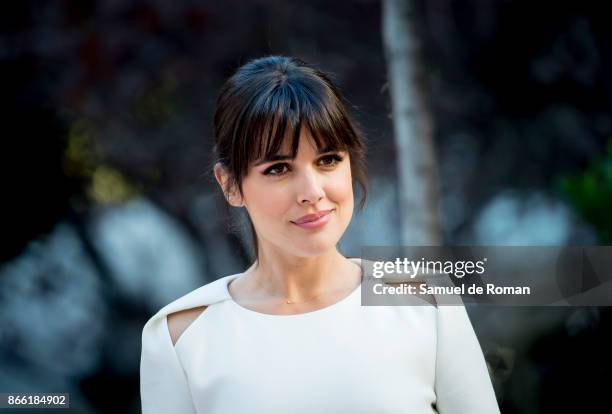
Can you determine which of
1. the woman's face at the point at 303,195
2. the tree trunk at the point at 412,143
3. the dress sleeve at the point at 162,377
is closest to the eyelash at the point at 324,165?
the woman's face at the point at 303,195

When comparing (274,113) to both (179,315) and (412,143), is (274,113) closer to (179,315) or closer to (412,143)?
(179,315)

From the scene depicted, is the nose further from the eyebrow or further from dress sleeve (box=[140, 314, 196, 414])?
dress sleeve (box=[140, 314, 196, 414])

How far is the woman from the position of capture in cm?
133

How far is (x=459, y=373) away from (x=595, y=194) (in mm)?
1217

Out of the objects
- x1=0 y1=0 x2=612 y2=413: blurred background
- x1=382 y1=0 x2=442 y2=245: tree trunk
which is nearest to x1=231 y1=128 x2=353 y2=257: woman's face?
x1=0 y1=0 x2=612 y2=413: blurred background

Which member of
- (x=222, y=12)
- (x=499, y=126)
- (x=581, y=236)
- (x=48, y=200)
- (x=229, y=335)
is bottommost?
(x=229, y=335)

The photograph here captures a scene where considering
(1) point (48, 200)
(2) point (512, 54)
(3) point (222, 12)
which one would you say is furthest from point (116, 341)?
(2) point (512, 54)

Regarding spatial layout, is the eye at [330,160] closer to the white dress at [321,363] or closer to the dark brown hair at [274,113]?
the dark brown hair at [274,113]

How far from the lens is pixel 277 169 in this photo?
134cm

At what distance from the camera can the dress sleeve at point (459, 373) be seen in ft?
4.38

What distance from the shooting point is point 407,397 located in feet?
4.32

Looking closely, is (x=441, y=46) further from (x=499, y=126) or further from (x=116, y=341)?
(x=116, y=341)

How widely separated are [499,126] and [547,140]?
151 mm

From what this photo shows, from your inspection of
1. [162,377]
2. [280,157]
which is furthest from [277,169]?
[162,377]
